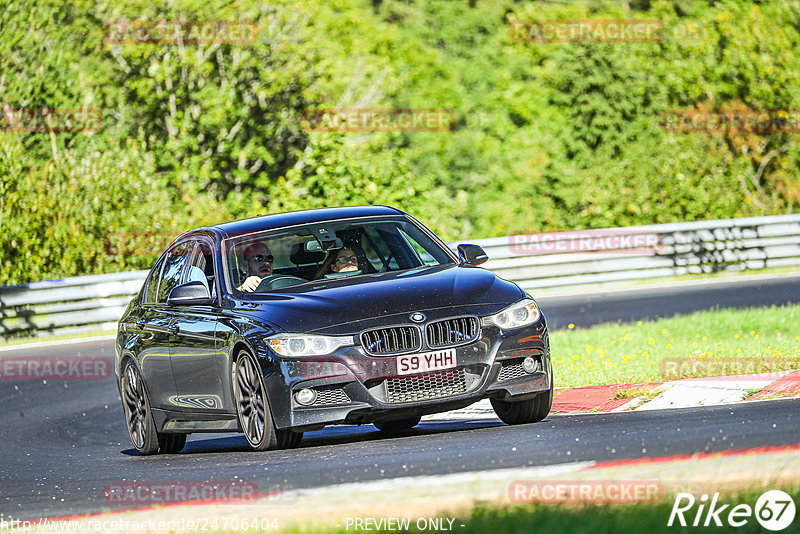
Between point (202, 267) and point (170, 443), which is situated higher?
point (202, 267)

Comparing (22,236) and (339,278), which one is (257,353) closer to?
(339,278)

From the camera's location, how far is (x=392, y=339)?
8656mm

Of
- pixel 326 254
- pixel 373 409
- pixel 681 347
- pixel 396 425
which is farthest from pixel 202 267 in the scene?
pixel 681 347

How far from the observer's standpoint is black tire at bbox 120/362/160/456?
1076cm

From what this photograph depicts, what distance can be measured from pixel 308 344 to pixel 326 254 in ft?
4.97

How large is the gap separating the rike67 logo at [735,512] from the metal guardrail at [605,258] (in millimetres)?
17733

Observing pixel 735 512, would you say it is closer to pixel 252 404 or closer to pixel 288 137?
pixel 252 404

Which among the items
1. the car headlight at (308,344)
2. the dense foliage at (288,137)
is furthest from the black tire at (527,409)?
the dense foliage at (288,137)

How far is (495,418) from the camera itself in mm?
10719

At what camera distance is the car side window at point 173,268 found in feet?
35.7

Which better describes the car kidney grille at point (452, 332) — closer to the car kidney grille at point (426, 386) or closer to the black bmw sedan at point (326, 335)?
the black bmw sedan at point (326, 335)

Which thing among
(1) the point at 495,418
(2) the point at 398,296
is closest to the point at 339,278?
(2) the point at 398,296

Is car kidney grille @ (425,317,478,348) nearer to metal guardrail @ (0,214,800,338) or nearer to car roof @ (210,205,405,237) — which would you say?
car roof @ (210,205,405,237)

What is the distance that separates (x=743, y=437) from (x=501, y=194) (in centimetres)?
5469
